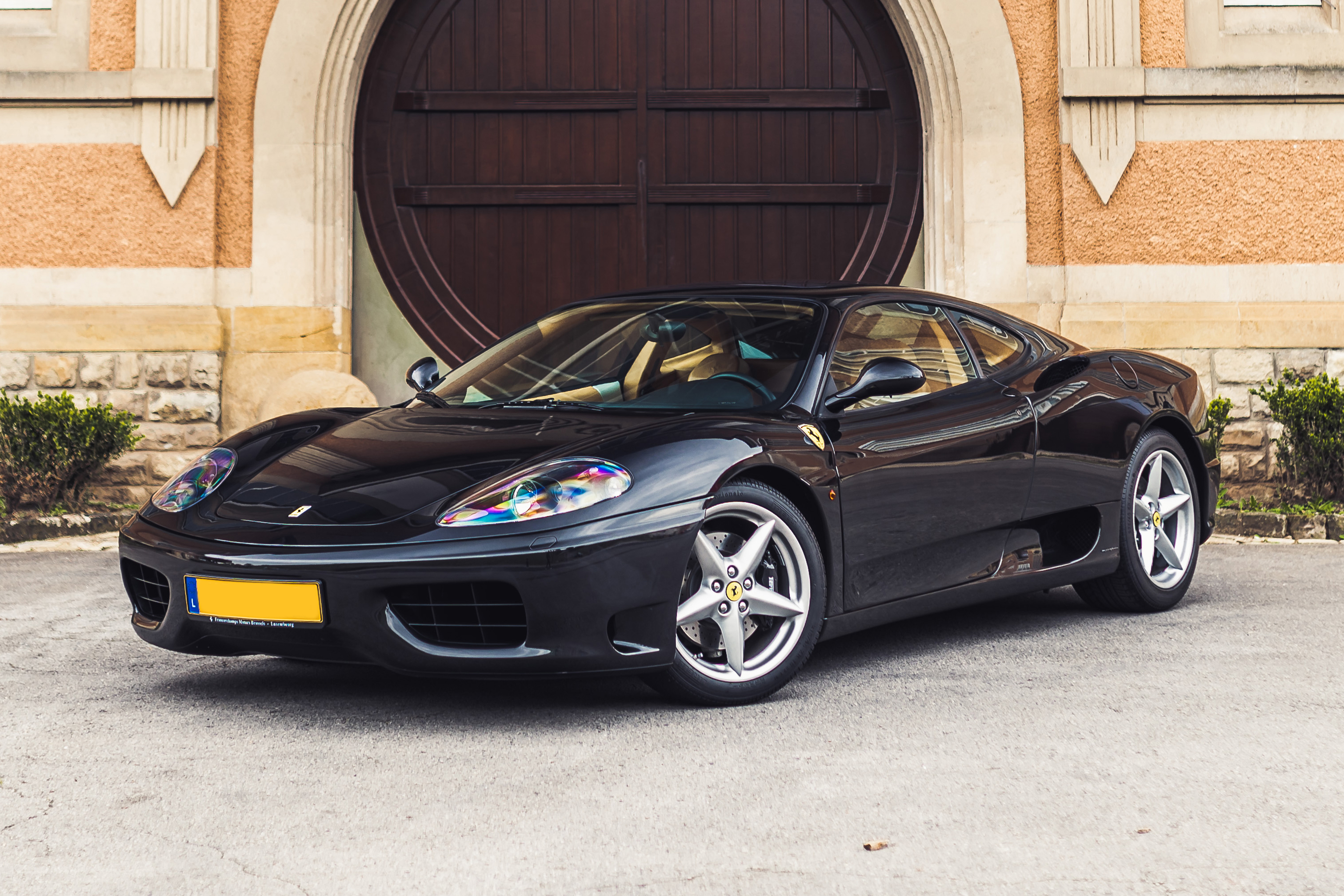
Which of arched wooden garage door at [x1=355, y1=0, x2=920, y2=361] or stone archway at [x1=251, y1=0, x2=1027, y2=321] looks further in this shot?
arched wooden garage door at [x1=355, y1=0, x2=920, y2=361]


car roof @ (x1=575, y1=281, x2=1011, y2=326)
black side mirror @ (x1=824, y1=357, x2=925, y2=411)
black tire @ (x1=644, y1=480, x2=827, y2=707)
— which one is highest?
car roof @ (x1=575, y1=281, x2=1011, y2=326)

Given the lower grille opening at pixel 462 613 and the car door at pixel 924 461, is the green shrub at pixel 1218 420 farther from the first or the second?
the lower grille opening at pixel 462 613

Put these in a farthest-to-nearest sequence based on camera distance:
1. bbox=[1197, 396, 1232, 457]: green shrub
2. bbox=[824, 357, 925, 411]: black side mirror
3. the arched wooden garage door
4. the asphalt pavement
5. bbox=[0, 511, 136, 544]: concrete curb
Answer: the arched wooden garage door
bbox=[0, 511, 136, 544]: concrete curb
bbox=[1197, 396, 1232, 457]: green shrub
bbox=[824, 357, 925, 411]: black side mirror
the asphalt pavement

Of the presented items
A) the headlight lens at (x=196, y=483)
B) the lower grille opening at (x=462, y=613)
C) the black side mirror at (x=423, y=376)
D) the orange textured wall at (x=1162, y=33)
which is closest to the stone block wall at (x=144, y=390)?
the black side mirror at (x=423, y=376)

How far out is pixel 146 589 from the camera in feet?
13.5

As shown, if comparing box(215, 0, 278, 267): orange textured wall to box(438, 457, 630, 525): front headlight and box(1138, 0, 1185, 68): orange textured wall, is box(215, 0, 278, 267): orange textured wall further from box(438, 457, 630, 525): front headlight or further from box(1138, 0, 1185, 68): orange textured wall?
box(438, 457, 630, 525): front headlight

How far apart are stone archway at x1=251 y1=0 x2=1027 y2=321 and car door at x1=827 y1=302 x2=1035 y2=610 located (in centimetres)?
505

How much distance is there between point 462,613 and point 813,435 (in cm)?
122

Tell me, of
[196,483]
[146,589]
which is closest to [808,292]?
[196,483]

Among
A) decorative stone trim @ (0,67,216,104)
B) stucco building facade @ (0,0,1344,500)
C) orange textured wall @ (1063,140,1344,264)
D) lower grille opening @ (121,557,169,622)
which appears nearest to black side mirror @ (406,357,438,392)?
lower grille opening @ (121,557,169,622)

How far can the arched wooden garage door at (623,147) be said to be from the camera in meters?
10.4

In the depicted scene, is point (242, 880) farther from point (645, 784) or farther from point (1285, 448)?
point (1285, 448)

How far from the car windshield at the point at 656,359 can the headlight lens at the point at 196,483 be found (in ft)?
2.61

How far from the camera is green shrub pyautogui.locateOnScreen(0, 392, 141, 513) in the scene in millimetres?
8633
